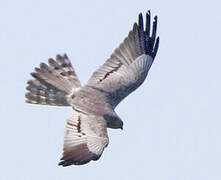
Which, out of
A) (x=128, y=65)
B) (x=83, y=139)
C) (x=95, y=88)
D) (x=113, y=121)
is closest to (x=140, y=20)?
(x=128, y=65)

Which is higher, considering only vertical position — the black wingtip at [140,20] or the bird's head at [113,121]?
the black wingtip at [140,20]

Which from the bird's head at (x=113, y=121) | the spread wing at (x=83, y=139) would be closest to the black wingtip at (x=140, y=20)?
the bird's head at (x=113, y=121)

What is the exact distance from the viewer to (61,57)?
Result: 661 inches

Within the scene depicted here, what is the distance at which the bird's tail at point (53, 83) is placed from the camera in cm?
1628

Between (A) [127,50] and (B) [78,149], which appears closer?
(B) [78,149]

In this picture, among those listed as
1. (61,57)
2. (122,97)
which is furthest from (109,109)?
(61,57)

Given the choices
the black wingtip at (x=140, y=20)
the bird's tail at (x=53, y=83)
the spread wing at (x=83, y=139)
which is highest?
the black wingtip at (x=140, y=20)

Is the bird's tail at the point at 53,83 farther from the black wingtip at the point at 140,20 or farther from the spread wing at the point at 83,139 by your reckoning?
the black wingtip at the point at 140,20

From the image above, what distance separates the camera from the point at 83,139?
14.5 meters

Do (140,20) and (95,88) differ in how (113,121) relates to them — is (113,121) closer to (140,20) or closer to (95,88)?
(95,88)

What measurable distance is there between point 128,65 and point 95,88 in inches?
47.0

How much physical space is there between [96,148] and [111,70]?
2.69 metres

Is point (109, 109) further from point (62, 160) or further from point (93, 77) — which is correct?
point (62, 160)

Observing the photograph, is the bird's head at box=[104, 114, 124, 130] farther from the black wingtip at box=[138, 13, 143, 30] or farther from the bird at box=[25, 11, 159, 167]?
the black wingtip at box=[138, 13, 143, 30]
